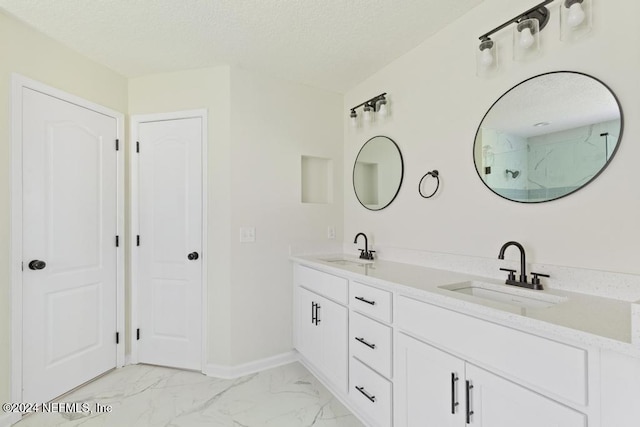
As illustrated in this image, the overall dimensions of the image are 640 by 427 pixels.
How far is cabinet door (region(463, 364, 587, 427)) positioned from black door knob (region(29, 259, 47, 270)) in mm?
2571

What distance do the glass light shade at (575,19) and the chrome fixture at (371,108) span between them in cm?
117

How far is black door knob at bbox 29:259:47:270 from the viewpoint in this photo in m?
1.95

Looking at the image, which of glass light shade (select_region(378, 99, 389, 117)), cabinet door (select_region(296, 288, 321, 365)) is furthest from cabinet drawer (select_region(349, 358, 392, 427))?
glass light shade (select_region(378, 99, 389, 117))

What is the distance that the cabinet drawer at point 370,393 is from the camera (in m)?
1.64

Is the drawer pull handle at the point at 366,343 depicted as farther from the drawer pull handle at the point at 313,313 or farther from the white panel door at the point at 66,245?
the white panel door at the point at 66,245

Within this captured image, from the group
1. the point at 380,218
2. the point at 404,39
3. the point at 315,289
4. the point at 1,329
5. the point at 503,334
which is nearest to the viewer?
the point at 503,334

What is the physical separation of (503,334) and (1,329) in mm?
2660

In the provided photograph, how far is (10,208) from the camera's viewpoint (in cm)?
184

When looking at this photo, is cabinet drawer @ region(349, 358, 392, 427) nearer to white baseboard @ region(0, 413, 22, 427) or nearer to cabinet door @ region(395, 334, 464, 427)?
cabinet door @ region(395, 334, 464, 427)

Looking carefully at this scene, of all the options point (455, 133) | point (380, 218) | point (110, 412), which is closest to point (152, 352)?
point (110, 412)

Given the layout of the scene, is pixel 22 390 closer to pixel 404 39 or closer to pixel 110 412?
pixel 110 412

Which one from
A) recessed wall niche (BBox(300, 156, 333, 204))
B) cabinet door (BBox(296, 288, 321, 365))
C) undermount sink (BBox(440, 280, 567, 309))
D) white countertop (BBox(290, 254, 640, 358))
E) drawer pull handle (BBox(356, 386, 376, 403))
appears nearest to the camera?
white countertop (BBox(290, 254, 640, 358))

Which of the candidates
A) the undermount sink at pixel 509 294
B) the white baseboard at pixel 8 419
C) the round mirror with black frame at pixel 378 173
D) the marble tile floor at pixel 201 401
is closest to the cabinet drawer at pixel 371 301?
the undermount sink at pixel 509 294

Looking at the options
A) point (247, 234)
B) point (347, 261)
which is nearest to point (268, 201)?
point (247, 234)
